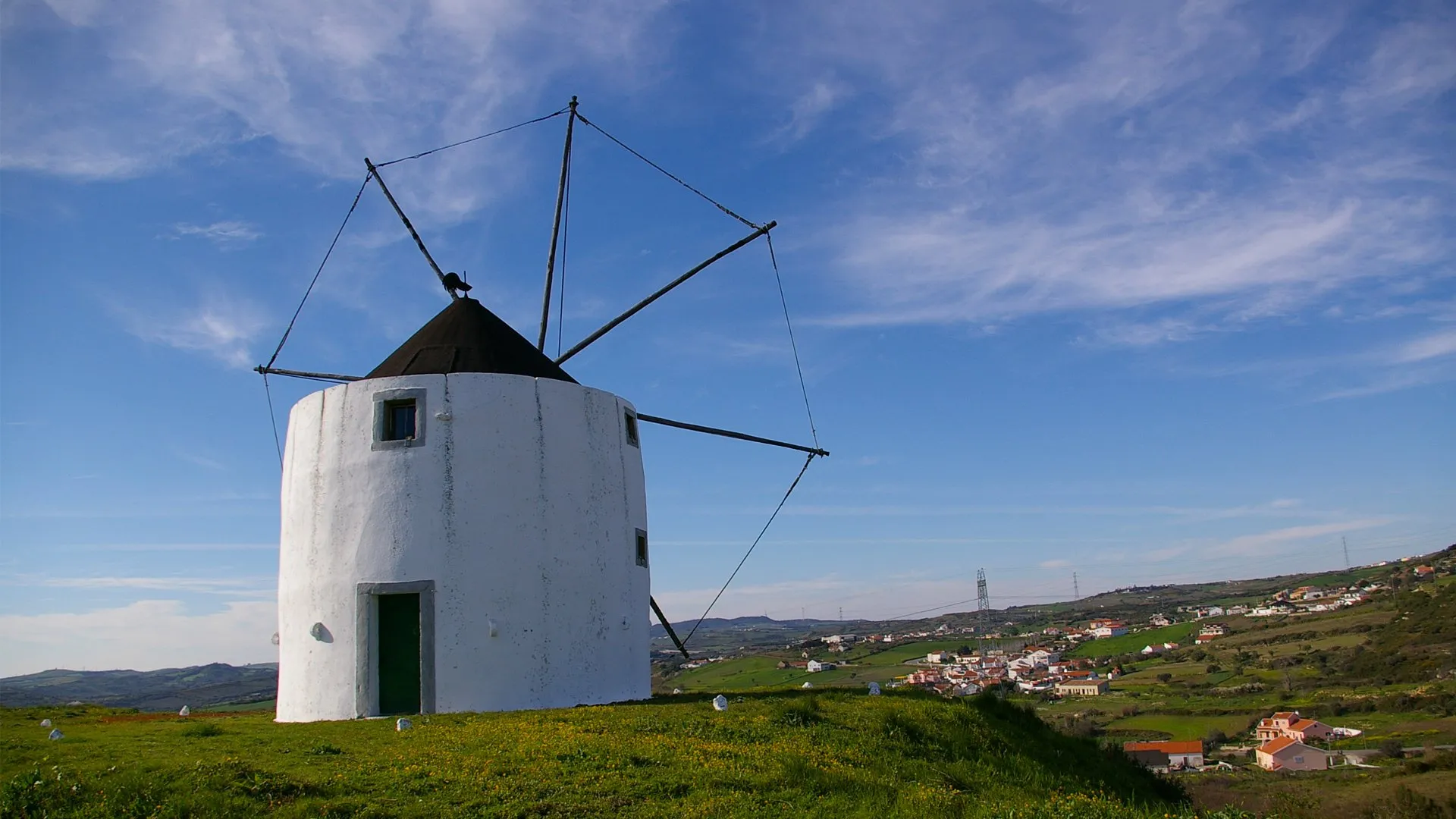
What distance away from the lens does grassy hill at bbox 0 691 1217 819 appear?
9211mm

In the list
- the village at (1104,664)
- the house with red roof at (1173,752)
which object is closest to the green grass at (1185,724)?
the village at (1104,664)

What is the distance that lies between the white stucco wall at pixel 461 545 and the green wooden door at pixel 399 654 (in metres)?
0.27

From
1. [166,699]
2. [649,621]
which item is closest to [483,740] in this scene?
[649,621]

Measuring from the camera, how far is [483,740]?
39.0 feet

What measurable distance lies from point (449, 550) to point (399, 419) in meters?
2.53

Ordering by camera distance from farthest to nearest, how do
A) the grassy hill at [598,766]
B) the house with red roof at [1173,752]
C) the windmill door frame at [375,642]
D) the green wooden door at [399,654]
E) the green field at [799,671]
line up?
the green field at [799,671]
the house with red roof at [1173,752]
the green wooden door at [399,654]
the windmill door frame at [375,642]
the grassy hill at [598,766]

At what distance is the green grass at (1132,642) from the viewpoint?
4711 inches

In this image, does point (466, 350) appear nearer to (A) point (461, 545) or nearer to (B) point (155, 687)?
→ (A) point (461, 545)

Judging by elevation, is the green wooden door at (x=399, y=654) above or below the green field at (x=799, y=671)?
above

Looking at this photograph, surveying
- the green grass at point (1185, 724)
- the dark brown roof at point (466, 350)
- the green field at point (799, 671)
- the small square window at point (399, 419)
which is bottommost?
the green grass at point (1185, 724)

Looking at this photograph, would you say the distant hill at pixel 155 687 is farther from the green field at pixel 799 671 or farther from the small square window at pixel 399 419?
the small square window at pixel 399 419

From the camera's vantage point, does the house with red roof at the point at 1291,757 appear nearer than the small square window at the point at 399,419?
No

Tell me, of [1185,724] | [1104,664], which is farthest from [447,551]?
[1104,664]

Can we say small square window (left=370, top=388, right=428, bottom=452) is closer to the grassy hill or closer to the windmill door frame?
the windmill door frame
